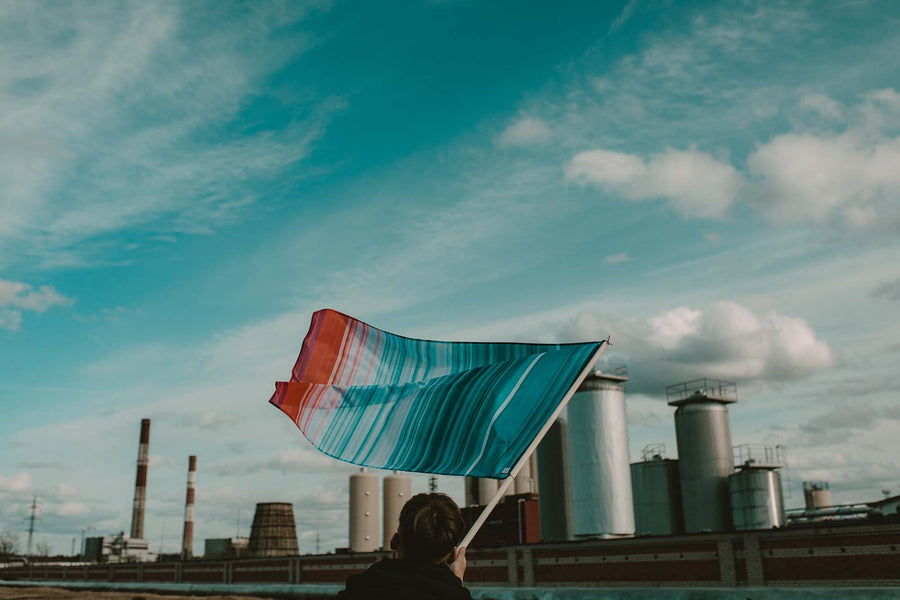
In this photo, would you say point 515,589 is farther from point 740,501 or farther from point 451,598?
point 451,598

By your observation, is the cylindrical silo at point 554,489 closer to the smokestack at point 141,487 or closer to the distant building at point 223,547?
the distant building at point 223,547

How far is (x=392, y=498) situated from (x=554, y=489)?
39.8 ft

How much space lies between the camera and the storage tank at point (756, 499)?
35.9 meters

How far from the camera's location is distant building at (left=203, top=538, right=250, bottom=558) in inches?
2866

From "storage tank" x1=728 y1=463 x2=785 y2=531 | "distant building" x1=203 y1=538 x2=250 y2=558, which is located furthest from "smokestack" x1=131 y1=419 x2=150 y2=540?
"storage tank" x1=728 y1=463 x2=785 y2=531

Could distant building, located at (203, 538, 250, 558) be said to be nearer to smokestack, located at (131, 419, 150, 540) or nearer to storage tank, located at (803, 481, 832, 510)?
smokestack, located at (131, 419, 150, 540)

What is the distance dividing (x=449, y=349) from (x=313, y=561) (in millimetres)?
35668

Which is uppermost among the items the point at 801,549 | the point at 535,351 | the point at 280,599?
the point at 535,351

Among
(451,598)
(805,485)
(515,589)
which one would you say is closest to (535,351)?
(451,598)

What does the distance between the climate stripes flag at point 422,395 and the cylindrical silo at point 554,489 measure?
33.3 m

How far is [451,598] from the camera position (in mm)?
2459

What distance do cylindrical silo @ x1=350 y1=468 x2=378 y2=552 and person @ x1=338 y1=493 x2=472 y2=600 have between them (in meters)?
46.5

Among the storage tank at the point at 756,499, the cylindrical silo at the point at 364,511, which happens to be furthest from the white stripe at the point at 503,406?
the cylindrical silo at the point at 364,511

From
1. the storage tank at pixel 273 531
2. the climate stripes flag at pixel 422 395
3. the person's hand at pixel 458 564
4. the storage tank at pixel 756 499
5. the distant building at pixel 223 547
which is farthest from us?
the distant building at pixel 223 547
